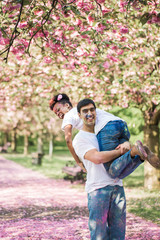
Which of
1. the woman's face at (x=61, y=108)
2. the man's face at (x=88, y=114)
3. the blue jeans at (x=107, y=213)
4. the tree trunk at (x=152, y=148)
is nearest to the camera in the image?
the blue jeans at (x=107, y=213)

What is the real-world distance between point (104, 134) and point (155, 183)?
8905 millimetres

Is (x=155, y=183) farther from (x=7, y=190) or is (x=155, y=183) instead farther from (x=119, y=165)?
(x=119, y=165)

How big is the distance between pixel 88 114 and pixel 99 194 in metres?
0.89

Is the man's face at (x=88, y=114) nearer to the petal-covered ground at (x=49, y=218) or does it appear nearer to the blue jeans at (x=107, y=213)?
the blue jeans at (x=107, y=213)

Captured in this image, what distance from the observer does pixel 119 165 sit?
323cm

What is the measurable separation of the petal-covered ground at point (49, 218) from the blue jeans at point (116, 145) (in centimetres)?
301

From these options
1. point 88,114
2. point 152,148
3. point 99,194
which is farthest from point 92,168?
point 152,148

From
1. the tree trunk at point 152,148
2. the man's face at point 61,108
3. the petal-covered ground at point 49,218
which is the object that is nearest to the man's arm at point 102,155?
the man's face at point 61,108

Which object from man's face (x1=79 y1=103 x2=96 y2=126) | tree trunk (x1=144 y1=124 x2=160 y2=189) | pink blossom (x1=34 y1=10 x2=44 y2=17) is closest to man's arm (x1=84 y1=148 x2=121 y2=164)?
man's face (x1=79 y1=103 x2=96 y2=126)

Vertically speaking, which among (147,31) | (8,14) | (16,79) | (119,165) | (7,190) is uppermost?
(147,31)

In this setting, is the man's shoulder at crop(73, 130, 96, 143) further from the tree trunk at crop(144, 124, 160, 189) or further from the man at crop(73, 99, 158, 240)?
the tree trunk at crop(144, 124, 160, 189)

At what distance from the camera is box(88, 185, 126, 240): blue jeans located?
3377mm

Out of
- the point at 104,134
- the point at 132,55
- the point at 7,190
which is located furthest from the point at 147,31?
the point at 7,190

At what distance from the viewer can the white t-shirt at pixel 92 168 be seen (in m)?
3.41
